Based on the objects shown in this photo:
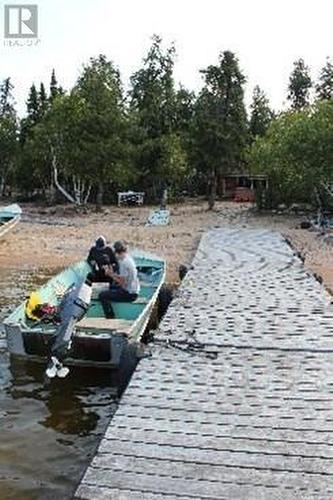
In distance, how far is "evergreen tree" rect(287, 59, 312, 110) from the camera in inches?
2534

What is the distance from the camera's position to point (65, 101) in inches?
1598

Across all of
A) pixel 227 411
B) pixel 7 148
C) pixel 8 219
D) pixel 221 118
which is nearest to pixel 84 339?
pixel 227 411

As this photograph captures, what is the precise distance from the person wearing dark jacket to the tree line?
1966cm

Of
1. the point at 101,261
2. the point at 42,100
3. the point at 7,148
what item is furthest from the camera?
the point at 42,100

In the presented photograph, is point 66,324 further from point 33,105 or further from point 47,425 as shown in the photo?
point 33,105

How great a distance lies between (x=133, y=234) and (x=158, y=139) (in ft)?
52.9

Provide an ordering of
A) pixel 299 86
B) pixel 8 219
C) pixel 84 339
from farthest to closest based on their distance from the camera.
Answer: pixel 299 86
pixel 8 219
pixel 84 339

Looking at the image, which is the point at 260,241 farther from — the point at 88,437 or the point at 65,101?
the point at 65,101

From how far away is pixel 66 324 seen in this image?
30.2 ft

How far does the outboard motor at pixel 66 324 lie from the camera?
29.7 ft

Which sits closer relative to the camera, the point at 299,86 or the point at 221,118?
the point at 221,118

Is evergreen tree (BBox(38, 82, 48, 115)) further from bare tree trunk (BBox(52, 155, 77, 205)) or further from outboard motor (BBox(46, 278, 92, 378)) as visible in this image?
outboard motor (BBox(46, 278, 92, 378))

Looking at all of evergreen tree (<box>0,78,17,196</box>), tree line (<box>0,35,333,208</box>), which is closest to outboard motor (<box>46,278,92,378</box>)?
tree line (<box>0,35,333,208</box>)

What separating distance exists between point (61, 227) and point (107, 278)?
20.5 meters
